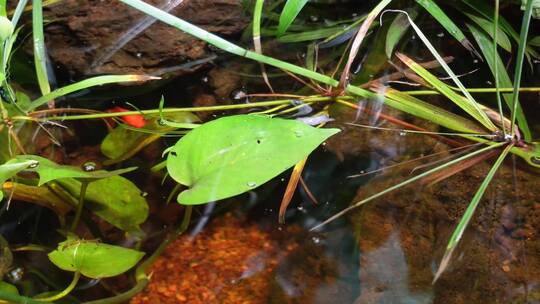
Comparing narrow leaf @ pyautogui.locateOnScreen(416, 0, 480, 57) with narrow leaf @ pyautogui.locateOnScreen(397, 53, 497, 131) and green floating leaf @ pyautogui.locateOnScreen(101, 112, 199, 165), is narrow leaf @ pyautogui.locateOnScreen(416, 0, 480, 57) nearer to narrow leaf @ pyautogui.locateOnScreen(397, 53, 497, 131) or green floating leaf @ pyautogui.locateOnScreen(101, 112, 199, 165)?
narrow leaf @ pyautogui.locateOnScreen(397, 53, 497, 131)

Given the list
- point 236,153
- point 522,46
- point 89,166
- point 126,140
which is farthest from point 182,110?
point 522,46

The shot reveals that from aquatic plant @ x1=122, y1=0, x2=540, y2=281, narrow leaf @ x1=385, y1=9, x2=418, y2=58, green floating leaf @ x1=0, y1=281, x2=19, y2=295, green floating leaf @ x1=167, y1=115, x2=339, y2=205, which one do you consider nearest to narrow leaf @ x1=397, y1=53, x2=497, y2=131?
aquatic plant @ x1=122, y1=0, x2=540, y2=281

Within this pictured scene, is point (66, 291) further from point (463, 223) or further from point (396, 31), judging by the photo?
point (396, 31)

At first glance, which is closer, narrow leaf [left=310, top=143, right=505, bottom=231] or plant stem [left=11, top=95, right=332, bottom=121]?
narrow leaf [left=310, top=143, right=505, bottom=231]

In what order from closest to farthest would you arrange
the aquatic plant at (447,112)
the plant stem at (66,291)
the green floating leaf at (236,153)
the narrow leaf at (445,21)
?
the green floating leaf at (236,153) < the plant stem at (66,291) < the aquatic plant at (447,112) < the narrow leaf at (445,21)

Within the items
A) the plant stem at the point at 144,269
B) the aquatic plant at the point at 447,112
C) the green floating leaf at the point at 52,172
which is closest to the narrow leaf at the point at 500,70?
the aquatic plant at the point at 447,112

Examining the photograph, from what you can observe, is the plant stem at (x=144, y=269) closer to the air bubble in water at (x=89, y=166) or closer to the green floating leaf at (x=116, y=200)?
the green floating leaf at (x=116, y=200)
